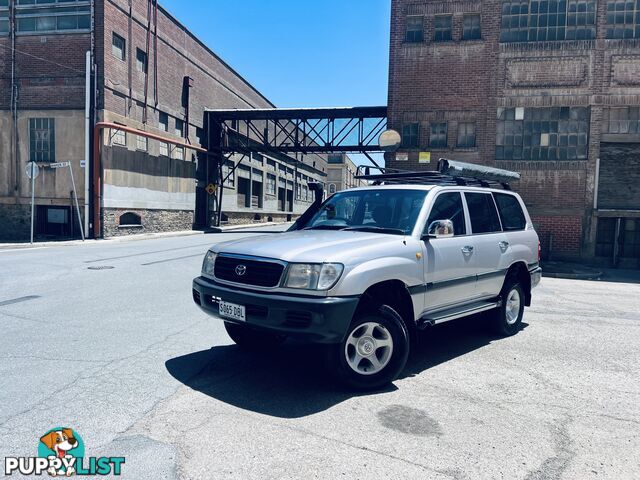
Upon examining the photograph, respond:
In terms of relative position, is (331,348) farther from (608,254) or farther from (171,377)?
(608,254)

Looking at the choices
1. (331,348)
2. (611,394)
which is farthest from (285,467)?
(611,394)

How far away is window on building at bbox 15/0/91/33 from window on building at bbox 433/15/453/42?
1584cm

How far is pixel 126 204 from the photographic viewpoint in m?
24.2

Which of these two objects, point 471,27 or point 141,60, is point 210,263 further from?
point 141,60

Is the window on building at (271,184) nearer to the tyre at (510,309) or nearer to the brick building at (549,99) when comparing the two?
the brick building at (549,99)

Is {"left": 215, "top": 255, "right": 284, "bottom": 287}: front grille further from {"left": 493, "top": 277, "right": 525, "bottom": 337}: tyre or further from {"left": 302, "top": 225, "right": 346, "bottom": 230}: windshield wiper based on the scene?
{"left": 493, "top": 277, "right": 525, "bottom": 337}: tyre

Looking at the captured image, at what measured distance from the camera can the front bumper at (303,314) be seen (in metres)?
3.87

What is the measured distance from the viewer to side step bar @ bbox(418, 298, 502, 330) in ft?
15.9

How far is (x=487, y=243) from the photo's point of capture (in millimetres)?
5867

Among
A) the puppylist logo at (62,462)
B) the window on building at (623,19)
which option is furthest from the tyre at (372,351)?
the window on building at (623,19)

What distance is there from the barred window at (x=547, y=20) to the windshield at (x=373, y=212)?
15245 millimetres

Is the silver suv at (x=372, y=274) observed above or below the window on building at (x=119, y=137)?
below

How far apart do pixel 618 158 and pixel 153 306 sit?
55.0 ft

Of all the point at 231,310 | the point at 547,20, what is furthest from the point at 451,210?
the point at 547,20
